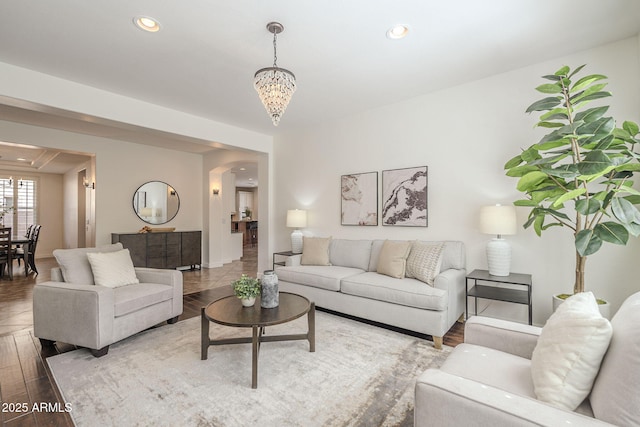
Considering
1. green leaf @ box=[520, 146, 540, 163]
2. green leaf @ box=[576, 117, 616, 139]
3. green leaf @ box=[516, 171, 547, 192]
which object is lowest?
green leaf @ box=[516, 171, 547, 192]

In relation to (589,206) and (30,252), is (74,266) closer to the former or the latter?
(589,206)

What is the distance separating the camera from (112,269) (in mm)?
3061

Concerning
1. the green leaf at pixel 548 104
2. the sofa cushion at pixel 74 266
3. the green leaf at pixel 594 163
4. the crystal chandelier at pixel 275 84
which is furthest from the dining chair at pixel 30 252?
the green leaf at pixel 594 163

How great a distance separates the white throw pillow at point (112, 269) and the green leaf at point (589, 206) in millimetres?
4079

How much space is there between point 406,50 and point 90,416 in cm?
369

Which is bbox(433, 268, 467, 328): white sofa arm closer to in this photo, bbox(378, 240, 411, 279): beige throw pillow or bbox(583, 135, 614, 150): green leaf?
bbox(378, 240, 411, 279): beige throw pillow

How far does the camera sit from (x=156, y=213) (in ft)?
21.3

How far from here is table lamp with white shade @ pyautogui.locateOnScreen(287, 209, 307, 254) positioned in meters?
4.86

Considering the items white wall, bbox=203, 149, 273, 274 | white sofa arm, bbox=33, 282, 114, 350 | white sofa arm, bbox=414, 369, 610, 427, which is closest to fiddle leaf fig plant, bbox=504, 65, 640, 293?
white sofa arm, bbox=414, 369, 610, 427

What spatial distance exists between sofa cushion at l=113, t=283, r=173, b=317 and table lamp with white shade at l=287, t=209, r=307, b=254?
7.05ft

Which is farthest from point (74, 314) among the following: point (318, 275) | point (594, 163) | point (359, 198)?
point (594, 163)

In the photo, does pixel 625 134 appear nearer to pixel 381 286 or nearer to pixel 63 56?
pixel 381 286

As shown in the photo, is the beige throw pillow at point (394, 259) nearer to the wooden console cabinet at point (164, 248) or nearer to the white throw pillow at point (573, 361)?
the white throw pillow at point (573, 361)

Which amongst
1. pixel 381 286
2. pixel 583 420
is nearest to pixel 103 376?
pixel 381 286
